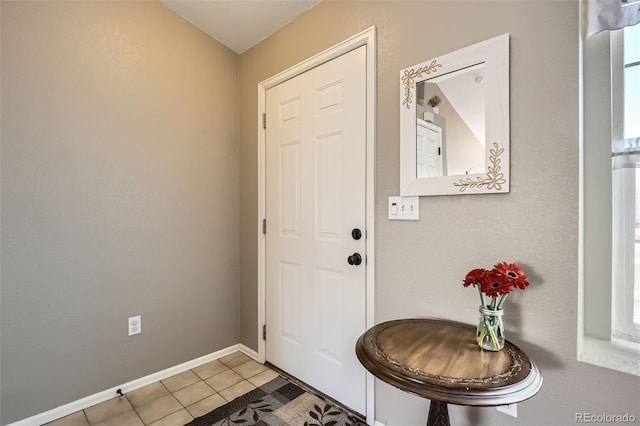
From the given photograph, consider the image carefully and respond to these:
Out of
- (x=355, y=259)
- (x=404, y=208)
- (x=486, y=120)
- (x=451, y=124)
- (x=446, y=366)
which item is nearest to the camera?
(x=446, y=366)

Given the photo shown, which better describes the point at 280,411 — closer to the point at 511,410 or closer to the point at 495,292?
the point at 511,410

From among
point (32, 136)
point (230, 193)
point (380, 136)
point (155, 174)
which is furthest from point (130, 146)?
point (380, 136)

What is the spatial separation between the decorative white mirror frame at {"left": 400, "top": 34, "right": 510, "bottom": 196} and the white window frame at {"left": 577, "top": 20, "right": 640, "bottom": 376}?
0.80 feet

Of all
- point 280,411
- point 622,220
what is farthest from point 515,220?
point 280,411

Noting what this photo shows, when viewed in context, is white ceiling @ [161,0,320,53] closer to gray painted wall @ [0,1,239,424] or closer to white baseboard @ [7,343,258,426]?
gray painted wall @ [0,1,239,424]

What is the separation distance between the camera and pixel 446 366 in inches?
37.6

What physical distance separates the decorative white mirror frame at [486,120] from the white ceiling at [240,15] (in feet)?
3.30

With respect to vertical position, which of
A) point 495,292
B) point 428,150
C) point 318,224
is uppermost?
point 428,150

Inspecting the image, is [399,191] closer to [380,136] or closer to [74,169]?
[380,136]

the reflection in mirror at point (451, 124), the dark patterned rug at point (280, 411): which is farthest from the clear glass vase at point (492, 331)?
the dark patterned rug at point (280, 411)

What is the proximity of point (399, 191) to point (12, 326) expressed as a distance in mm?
2116

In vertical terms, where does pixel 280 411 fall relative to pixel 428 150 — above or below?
below

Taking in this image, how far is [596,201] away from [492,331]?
2.08ft

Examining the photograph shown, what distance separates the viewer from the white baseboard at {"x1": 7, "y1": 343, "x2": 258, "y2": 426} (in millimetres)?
1582
